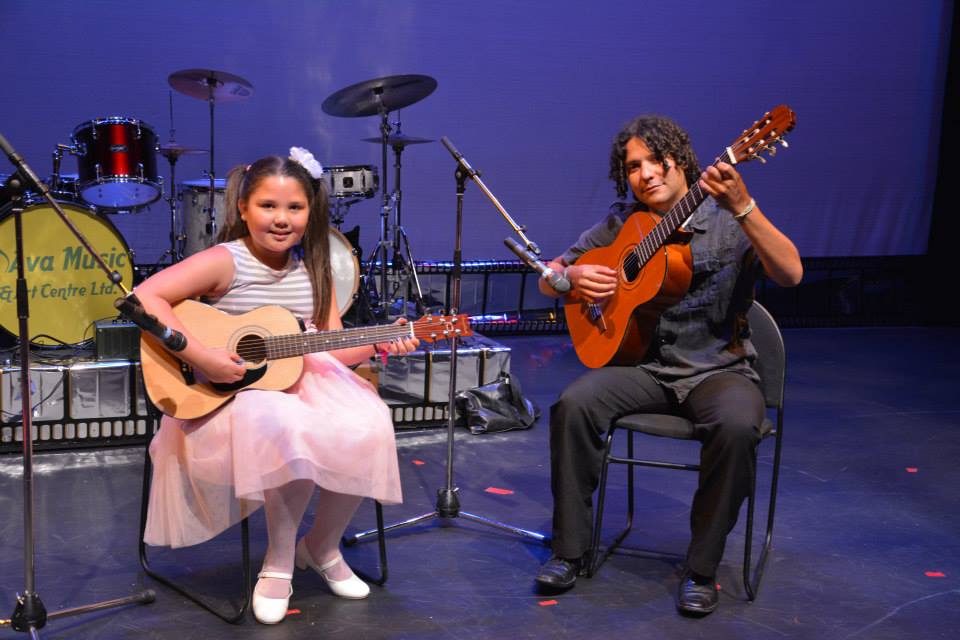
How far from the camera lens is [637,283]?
2879 mm

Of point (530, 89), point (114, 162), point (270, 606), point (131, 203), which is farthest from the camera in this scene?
point (530, 89)

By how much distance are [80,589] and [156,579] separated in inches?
8.6

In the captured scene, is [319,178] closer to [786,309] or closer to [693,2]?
[693,2]

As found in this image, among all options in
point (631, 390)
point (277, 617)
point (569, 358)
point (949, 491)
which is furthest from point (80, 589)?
point (569, 358)

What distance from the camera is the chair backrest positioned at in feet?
9.67

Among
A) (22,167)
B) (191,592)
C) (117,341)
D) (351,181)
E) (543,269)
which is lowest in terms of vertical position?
(191,592)

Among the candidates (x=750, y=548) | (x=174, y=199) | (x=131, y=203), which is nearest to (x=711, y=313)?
(x=750, y=548)

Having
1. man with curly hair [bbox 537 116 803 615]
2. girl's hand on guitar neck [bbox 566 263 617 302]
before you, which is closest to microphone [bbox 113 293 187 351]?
man with curly hair [bbox 537 116 803 615]

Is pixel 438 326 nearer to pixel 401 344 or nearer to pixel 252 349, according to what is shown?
pixel 401 344

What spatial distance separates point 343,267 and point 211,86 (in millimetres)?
1692

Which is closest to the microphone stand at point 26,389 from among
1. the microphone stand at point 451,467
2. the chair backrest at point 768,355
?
the microphone stand at point 451,467

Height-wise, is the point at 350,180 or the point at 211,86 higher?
the point at 211,86

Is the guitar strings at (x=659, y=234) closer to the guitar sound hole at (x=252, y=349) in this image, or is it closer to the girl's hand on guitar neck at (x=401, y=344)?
the girl's hand on guitar neck at (x=401, y=344)

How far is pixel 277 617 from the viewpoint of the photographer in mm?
2543
